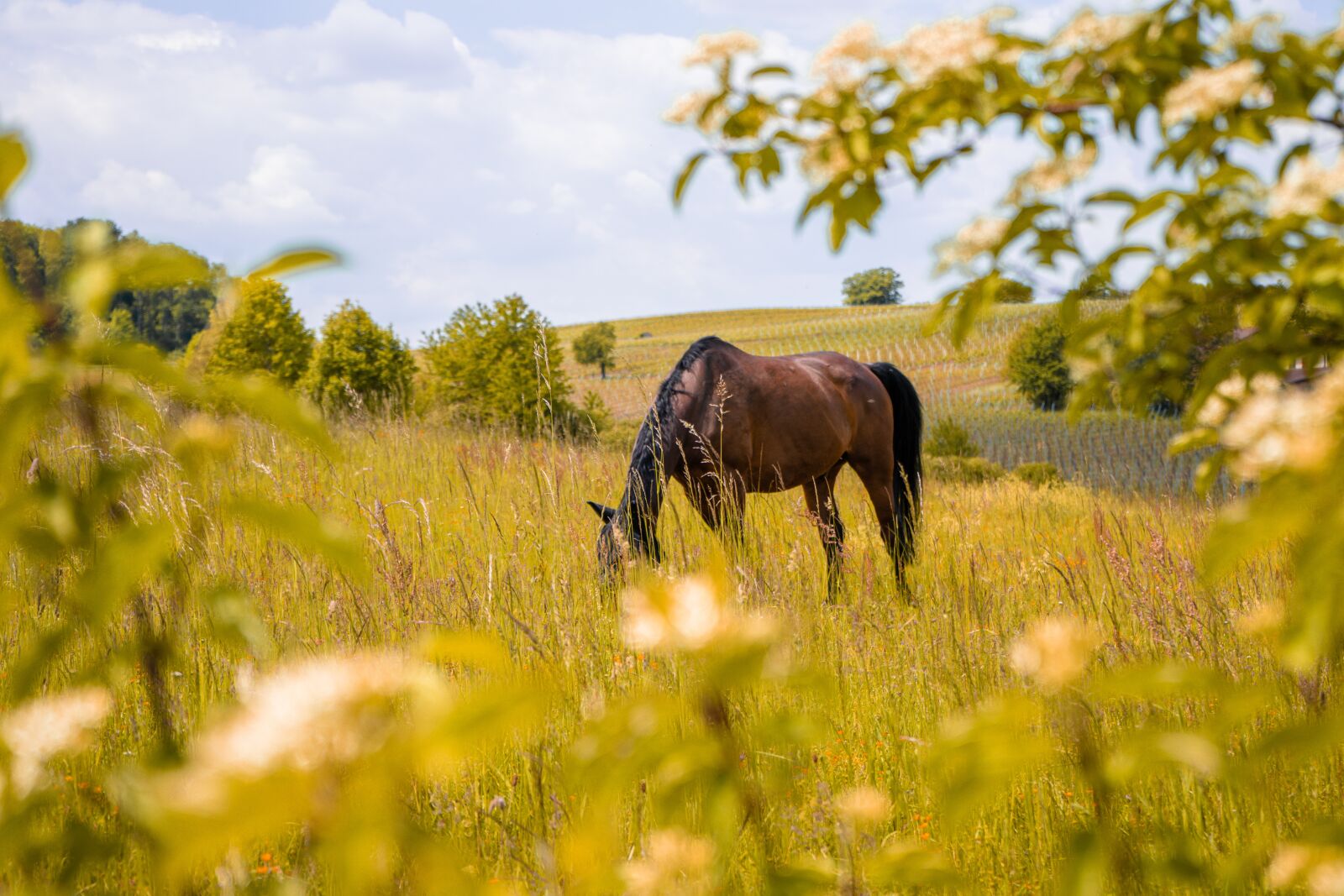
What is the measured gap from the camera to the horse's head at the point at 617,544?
427 cm

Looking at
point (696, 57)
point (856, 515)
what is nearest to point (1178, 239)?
point (696, 57)

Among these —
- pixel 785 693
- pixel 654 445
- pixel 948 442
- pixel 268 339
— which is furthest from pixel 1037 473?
pixel 268 339

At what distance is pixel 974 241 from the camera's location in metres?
1.38

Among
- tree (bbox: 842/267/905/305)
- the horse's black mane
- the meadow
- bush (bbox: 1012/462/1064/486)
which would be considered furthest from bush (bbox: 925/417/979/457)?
tree (bbox: 842/267/905/305)

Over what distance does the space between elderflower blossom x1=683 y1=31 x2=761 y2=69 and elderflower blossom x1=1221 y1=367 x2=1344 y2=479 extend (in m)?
0.92

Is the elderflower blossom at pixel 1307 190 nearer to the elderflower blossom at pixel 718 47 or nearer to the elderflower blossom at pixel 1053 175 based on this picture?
the elderflower blossom at pixel 1053 175

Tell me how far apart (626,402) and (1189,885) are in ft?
Result: 121

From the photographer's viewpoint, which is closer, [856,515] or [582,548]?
[582,548]

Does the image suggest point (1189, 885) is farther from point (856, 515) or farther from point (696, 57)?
point (856, 515)

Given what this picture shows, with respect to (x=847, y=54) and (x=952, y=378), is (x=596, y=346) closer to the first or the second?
(x=952, y=378)

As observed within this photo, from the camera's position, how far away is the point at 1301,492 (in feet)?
3.06

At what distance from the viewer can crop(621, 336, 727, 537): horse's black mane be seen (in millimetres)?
4730

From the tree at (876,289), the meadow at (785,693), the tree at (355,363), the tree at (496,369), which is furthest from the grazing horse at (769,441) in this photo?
the tree at (876,289)

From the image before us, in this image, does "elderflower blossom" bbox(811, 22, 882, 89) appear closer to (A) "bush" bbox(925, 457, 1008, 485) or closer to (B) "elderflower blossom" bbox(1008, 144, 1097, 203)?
(B) "elderflower blossom" bbox(1008, 144, 1097, 203)
